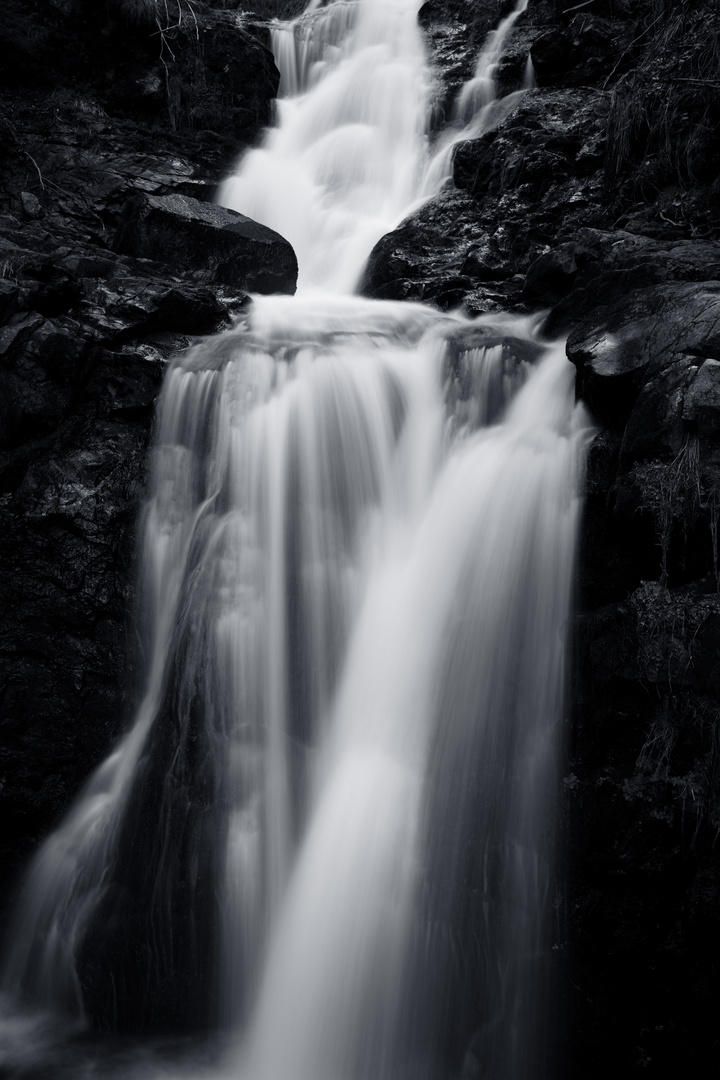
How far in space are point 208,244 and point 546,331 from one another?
133 inches

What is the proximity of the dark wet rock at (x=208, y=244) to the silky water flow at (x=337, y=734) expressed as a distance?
179 cm

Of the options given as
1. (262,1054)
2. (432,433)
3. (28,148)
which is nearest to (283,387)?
(432,433)

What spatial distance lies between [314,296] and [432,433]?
3.07m

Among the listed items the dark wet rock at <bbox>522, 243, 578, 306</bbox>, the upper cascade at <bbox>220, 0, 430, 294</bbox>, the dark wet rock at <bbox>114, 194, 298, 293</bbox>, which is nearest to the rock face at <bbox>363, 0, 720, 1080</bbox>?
the dark wet rock at <bbox>522, 243, 578, 306</bbox>

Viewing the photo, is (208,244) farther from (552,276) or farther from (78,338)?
(552,276)

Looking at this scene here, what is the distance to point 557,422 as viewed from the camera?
549cm

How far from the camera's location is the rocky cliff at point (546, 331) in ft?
13.1

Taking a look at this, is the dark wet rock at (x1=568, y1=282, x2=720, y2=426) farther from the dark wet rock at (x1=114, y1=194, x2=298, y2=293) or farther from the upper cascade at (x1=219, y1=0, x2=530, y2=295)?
the upper cascade at (x1=219, y1=0, x2=530, y2=295)

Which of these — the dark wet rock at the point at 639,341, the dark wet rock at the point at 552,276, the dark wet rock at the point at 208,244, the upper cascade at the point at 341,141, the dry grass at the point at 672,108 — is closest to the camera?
the dark wet rock at the point at 639,341

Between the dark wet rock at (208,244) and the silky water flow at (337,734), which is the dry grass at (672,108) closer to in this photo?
the silky water flow at (337,734)

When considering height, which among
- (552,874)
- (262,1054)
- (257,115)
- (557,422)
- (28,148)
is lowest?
(262,1054)

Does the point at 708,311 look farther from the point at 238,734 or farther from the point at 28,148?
the point at 28,148

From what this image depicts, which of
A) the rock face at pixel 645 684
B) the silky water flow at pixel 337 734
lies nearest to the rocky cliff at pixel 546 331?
the rock face at pixel 645 684

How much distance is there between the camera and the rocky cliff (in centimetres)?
399
